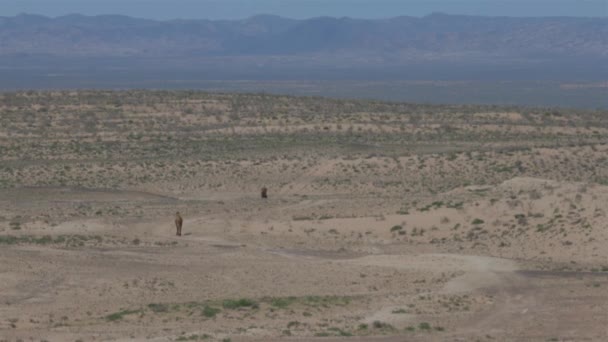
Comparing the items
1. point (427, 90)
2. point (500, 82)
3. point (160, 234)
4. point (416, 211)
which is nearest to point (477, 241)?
point (416, 211)

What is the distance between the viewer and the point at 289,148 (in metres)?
62.9

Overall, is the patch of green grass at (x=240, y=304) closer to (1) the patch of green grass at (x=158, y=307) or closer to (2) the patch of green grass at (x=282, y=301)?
(2) the patch of green grass at (x=282, y=301)

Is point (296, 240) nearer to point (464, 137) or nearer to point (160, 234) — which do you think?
point (160, 234)

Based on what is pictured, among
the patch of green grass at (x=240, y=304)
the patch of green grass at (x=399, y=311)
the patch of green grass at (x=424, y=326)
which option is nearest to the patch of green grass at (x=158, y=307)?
the patch of green grass at (x=240, y=304)

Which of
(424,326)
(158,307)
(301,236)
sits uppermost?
(424,326)

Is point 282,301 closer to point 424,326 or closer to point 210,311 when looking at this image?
point 210,311

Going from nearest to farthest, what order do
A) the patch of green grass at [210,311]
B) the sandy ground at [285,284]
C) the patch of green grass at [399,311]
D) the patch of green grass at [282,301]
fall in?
the sandy ground at [285,284] → the patch of green grass at [210,311] → the patch of green grass at [399,311] → the patch of green grass at [282,301]

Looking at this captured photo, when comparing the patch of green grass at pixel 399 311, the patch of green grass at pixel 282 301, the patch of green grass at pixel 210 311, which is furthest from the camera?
the patch of green grass at pixel 282 301

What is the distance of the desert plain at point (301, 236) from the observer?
2341 cm

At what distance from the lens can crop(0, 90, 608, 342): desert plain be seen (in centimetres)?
2341

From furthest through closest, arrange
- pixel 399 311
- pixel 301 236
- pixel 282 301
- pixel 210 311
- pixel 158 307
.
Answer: pixel 301 236 < pixel 282 301 < pixel 158 307 < pixel 399 311 < pixel 210 311

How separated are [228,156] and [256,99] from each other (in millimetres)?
28701

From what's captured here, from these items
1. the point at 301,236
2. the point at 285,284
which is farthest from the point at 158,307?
the point at 301,236

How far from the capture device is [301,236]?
35.9m
